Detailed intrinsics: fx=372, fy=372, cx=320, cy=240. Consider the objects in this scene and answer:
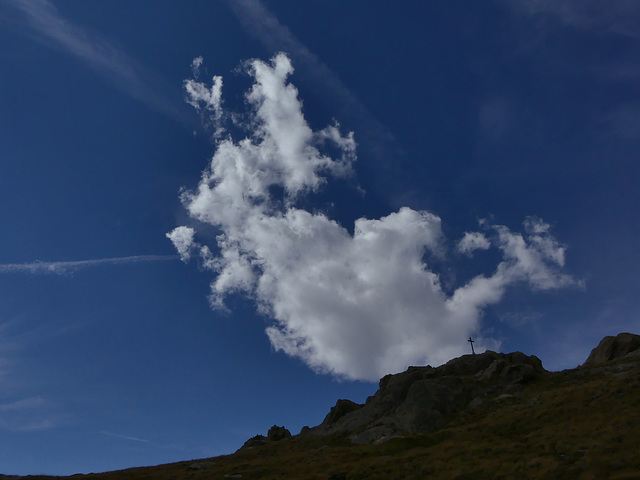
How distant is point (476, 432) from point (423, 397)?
11839mm

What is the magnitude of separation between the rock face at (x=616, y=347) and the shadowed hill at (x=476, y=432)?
0.19 metres

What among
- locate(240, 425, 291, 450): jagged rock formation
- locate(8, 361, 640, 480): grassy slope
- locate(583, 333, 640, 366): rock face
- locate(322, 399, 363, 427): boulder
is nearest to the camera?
locate(8, 361, 640, 480): grassy slope

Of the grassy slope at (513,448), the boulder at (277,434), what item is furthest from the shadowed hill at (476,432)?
the boulder at (277,434)

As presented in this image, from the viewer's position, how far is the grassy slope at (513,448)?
30734 mm

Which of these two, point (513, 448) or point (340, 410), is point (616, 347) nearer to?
point (513, 448)

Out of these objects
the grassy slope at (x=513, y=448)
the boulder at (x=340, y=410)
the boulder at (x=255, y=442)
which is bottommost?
the grassy slope at (x=513, y=448)

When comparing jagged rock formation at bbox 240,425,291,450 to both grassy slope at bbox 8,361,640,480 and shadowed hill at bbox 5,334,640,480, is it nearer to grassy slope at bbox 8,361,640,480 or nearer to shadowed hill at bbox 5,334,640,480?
shadowed hill at bbox 5,334,640,480

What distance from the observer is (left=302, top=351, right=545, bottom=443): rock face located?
5294 centimetres

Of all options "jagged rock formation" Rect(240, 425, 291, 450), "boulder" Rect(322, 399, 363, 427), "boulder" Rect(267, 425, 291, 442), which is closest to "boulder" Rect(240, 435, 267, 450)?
"jagged rock formation" Rect(240, 425, 291, 450)

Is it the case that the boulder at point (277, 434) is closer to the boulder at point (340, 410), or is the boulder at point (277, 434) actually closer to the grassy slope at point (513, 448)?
the boulder at point (340, 410)

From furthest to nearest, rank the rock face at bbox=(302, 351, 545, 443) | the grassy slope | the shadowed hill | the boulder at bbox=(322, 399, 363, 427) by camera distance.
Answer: the boulder at bbox=(322, 399, 363, 427), the rock face at bbox=(302, 351, 545, 443), the shadowed hill, the grassy slope

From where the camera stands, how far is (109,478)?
4969 cm

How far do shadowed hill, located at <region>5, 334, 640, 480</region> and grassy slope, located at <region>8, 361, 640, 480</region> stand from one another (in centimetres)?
12

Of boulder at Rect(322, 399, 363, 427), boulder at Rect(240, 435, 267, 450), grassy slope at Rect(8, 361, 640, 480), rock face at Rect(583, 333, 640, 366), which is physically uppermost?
rock face at Rect(583, 333, 640, 366)
